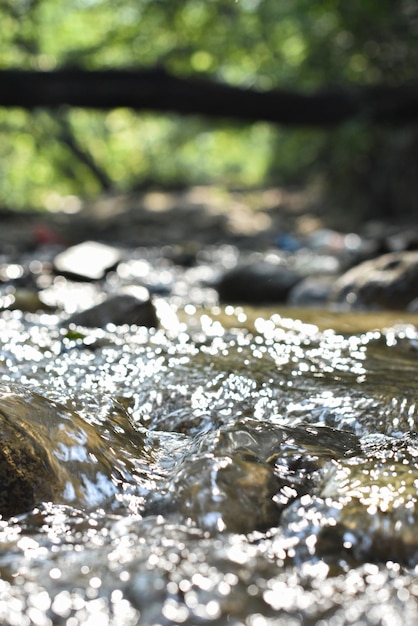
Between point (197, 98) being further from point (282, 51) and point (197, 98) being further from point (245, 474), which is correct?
point (245, 474)

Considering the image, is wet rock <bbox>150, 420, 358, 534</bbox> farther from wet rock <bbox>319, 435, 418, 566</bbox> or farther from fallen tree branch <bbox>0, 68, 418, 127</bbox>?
fallen tree branch <bbox>0, 68, 418, 127</bbox>

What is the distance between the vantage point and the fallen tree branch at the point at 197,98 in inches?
328

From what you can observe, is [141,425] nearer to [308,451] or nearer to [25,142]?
[308,451]

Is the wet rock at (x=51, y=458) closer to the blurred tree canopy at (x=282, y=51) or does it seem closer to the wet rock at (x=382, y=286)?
the wet rock at (x=382, y=286)

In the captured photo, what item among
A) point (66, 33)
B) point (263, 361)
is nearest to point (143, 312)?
point (263, 361)

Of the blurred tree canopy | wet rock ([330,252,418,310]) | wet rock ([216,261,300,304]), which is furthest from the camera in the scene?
the blurred tree canopy

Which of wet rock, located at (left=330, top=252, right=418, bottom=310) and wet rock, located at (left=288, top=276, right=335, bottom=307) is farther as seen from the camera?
wet rock, located at (left=288, top=276, right=335, bottom=307)

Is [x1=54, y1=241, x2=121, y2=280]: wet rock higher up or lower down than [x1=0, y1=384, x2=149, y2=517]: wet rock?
lower down

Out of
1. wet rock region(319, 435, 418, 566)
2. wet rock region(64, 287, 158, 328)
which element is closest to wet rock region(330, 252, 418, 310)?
wet rock region(64, 287, 158, 328)

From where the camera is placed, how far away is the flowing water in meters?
1.28

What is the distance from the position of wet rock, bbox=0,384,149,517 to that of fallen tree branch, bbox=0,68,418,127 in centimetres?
704

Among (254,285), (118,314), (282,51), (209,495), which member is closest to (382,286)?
(254,285)

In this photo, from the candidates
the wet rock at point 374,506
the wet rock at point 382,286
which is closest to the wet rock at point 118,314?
the wet rock at point 382,286

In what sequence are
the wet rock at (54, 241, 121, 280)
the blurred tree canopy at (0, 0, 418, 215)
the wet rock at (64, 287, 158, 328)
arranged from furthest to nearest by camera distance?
the blurred tree canopy at (0, 0, 418, 215), the wet rock at (54, 241, 121, 280), the wet rock at (64, 287, 158, 328)
